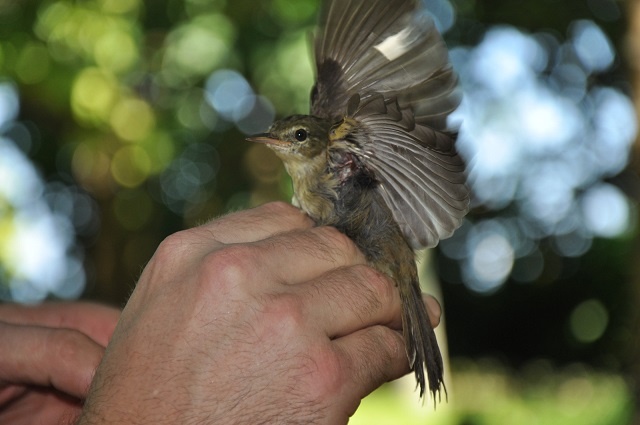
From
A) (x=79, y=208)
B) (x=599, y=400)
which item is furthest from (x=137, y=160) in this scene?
(x=79, y=208)

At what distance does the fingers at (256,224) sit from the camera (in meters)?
2.51

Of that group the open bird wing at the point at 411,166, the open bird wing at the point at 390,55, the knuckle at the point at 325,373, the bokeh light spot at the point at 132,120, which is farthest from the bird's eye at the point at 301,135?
the bokeh light spot at the point at 132,120

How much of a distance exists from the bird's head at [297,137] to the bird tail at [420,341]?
74 cm

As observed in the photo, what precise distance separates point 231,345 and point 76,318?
1.85 m

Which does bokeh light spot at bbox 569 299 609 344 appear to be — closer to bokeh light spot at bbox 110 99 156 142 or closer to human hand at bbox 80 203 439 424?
bokeh light spot at bbox 110 99 156 142

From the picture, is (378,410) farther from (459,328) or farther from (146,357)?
(459,328)

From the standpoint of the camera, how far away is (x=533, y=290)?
25.9 m

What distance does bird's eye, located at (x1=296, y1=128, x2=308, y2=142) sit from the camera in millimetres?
3388

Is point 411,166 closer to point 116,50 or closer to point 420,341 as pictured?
point 420,341

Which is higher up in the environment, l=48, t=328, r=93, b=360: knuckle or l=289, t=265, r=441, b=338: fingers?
l=289, t=265, r=441, b=338: fingers

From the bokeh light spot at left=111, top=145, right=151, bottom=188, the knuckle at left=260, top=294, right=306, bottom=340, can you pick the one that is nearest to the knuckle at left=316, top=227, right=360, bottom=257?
the knuckle at left=260, top=294, right=306, bottom=340

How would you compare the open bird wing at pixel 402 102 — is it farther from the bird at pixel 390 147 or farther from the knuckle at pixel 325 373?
the knuckle at pixel 325 373

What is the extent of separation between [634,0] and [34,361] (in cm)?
565

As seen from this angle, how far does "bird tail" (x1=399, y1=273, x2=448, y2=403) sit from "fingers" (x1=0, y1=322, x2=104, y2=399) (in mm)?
1266
